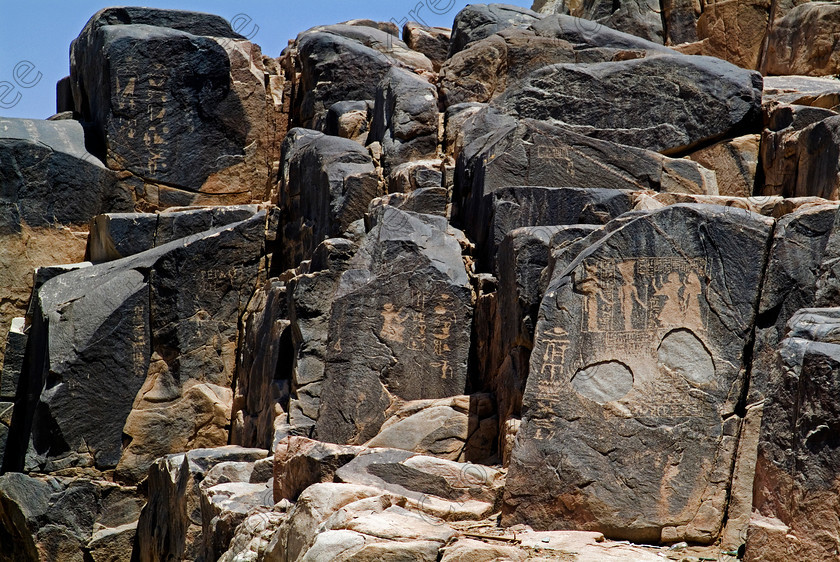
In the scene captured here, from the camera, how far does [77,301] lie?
595 inches

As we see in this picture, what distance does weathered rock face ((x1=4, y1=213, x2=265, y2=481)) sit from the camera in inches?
577

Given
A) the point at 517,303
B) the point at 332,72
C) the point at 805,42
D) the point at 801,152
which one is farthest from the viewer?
the point at 332,72

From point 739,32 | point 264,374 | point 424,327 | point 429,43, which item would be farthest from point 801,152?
point 429,43

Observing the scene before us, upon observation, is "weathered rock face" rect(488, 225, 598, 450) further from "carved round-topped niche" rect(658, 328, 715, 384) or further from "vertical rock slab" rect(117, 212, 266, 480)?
"vertical rock slab" rect(117, 212, 266, 480)

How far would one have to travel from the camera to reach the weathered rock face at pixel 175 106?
695 inches

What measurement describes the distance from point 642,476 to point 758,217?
229cm

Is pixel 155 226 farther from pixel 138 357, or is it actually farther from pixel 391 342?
pixel 391 342

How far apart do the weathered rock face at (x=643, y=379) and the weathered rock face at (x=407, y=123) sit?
20.3 ft

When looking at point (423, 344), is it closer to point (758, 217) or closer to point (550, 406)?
point (550, 406)

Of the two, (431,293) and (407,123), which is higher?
(407,123)

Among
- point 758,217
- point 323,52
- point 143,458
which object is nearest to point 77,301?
point 143,458

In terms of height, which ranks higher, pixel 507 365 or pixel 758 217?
pixel 758 217

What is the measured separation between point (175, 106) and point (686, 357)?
37.7ft

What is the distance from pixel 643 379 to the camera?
866 centimetres
